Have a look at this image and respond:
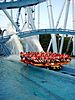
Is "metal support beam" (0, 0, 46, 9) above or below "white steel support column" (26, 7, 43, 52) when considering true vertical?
above

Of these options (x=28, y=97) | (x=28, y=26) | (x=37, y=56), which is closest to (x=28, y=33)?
(x=28, y=26)

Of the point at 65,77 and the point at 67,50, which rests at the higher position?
the point at 65,77

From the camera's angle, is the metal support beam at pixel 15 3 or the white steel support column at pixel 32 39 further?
the white steel support column at pixel 32 39

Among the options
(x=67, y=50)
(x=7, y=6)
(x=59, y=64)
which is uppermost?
(x=7, y=6)

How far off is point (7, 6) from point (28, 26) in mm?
37622

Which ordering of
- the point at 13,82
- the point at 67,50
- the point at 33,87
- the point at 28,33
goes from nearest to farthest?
the point at 33,87
the point at 13,82
the point at 28,33
the point at 67,50

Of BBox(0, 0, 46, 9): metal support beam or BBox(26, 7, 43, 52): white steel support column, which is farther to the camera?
BBox(26, 7, 43, 52): white steel support column

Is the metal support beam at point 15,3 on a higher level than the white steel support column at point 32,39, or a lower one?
higher

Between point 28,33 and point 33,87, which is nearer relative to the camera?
point 33,87

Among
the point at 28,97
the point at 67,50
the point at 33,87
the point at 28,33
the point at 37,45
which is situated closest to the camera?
the point at 28,97

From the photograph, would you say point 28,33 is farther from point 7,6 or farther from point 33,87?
point 33,87

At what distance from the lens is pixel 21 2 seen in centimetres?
2312

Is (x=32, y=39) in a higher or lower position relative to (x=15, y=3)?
lower

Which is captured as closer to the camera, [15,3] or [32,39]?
[15,3]
